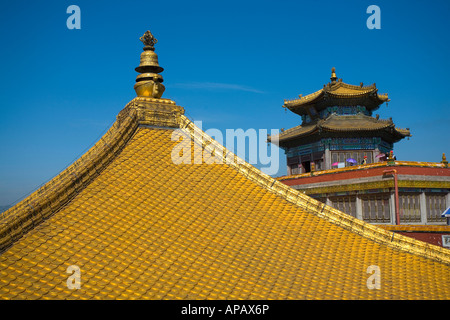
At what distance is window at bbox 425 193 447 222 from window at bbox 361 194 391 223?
77.2 inches

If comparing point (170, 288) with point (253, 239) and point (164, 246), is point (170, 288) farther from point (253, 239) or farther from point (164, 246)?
point (253, 239)

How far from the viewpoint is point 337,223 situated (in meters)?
8.17

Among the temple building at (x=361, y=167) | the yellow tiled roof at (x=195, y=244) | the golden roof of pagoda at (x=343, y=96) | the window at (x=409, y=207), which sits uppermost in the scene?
the golden roof of pagoda at (x=343, y=96)

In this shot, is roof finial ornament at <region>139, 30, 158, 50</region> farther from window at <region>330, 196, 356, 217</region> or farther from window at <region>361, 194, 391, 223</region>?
window at <region>330, 196, 356, 217</region>

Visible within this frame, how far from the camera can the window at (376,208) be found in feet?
63.1

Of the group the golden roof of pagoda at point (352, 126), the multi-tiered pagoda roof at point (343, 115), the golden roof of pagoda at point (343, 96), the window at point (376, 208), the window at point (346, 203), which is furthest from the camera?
the golden roof of pagoda at point (343, 96)

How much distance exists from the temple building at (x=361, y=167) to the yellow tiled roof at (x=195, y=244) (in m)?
8.93

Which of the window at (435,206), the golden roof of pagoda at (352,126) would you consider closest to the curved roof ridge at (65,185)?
the window at (435,206)

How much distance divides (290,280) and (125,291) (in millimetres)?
2638

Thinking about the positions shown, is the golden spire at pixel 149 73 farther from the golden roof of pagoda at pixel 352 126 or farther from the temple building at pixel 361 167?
the golden roof of pagoda at pixel 352 126

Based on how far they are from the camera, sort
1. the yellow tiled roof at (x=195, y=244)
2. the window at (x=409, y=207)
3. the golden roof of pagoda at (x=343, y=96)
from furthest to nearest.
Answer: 1. the golden roof of pagoda at (x=343, y=96)
2. the window at (x=409, y=207)
3. the yellow tiled roof at (x=195, y=244)

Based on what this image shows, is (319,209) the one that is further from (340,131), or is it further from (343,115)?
(343,115)

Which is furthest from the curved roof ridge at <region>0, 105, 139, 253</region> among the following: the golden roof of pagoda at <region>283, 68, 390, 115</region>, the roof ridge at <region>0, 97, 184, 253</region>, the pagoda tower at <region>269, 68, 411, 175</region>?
the golden roof of pagoda at <region>283, 68, 390, 115</region>
